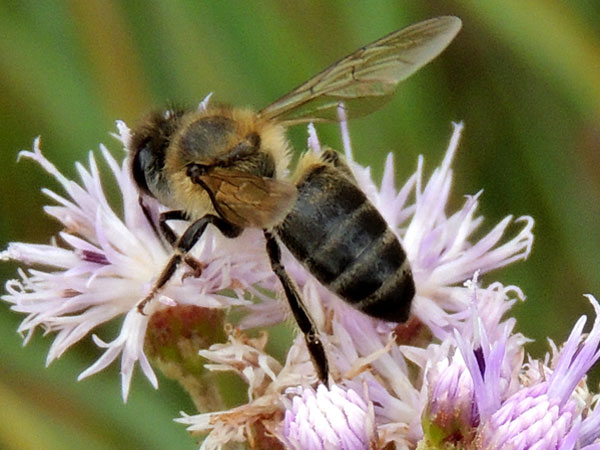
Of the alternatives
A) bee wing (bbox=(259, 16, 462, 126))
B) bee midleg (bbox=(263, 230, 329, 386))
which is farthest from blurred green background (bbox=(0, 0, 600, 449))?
bee midleg (bbox=(263, 230, 329, 386))

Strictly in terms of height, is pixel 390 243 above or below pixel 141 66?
below

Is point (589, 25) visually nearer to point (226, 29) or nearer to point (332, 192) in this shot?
point (226, 29)

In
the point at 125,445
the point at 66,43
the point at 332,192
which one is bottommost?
the point at 125,445

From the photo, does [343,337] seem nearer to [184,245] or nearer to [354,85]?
[184,245]

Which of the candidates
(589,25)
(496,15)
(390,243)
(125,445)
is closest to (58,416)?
(125,445)

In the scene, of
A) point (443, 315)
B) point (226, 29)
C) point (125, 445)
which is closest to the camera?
point (443, 315)

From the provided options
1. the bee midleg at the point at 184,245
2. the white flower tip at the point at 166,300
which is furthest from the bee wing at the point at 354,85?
the white flower tip at the point at 166,300

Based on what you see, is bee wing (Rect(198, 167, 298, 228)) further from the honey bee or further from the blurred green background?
the blurred green background
